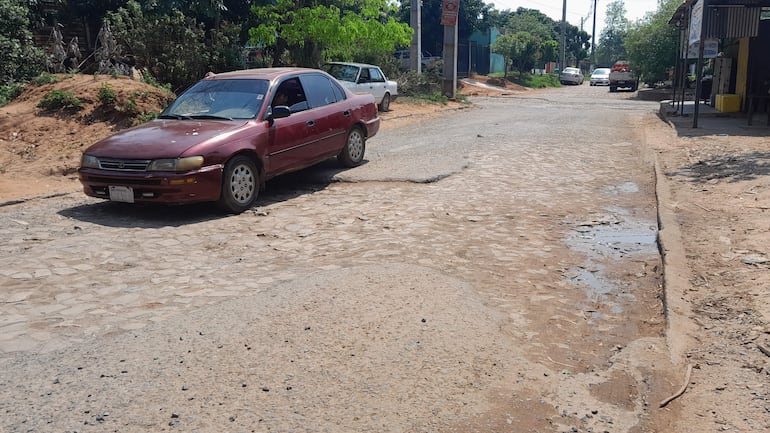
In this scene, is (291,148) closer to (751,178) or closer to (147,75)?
(751,178)

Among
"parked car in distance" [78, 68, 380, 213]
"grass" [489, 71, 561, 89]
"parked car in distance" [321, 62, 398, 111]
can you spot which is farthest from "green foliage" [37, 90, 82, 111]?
"grass" [489, 71, 561, 89]

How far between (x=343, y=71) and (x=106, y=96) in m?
8.08

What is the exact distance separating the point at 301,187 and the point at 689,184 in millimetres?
5343

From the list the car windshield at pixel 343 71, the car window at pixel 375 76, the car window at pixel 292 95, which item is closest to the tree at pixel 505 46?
the car window at pixel 375 76

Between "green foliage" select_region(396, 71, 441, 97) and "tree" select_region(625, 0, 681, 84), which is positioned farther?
"tree" select_region(625, 0, 681, 84)

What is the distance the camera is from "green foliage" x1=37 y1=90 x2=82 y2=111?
1352 cm

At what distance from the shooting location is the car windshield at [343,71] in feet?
65.3

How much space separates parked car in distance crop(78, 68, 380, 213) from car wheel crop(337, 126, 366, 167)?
2.6 inches

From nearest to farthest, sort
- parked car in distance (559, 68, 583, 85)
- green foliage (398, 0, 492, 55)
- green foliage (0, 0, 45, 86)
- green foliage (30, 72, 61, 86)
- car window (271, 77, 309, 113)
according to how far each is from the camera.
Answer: car window (271, 77, 309, 113) < green foliage (30, 72, 61, 86) < green foliage (0, 0, 45, 86) < green foliage (398, 0, 492, 55) < parked car in distance (559, 68, 583, 85)

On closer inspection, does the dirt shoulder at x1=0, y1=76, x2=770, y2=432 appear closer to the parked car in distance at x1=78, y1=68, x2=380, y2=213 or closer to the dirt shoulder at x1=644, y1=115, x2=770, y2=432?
the dirt shoulder at x1=644, y1=115, x2=770, y2=432

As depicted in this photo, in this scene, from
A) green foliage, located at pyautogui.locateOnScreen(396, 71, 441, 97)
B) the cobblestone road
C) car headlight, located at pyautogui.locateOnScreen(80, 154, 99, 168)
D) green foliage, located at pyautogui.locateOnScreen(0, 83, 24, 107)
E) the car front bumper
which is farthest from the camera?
green foliage, located at pyautogui.locateOnScreen(396, 71, 441, 97)

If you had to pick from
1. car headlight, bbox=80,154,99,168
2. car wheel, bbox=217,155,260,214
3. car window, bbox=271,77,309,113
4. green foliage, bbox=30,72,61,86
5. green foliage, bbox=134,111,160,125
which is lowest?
car wheel, bbox=217,155,260,214

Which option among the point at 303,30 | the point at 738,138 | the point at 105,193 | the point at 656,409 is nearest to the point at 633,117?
the point at 738,138

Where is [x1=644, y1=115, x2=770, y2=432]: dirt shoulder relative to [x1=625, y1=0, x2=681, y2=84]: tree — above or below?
below
